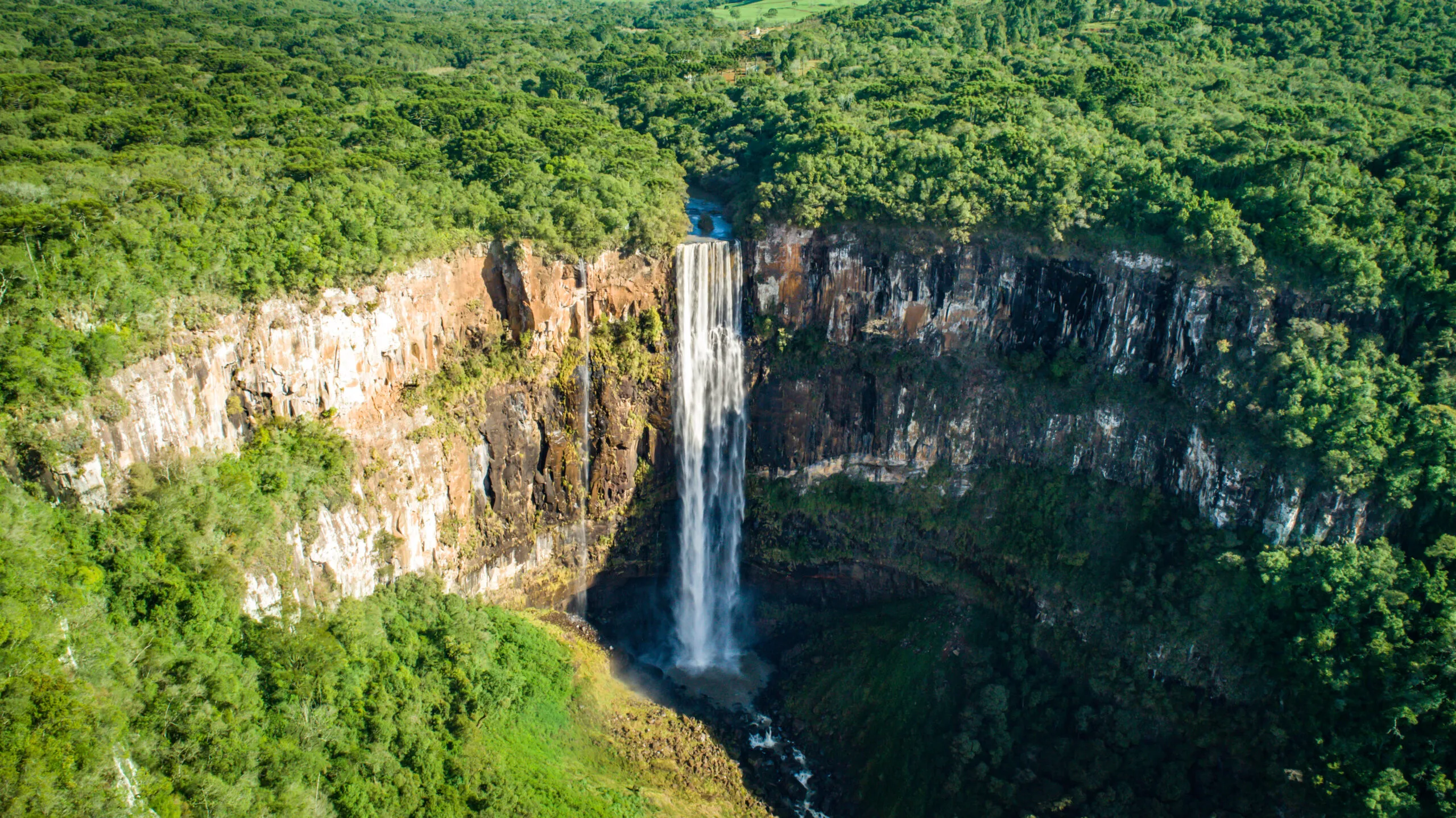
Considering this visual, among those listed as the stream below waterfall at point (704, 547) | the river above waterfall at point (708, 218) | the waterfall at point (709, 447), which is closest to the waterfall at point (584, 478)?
the stream below waterfall at point (704, 547)

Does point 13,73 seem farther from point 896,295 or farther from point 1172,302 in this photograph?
point 1172,302

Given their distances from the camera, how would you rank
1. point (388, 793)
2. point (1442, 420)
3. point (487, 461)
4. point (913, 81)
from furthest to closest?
point (913, 81)
point (487, 461)
point (1442, 420)
point (388, 793)

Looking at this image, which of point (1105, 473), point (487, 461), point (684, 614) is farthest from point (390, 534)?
point (1105, 473)

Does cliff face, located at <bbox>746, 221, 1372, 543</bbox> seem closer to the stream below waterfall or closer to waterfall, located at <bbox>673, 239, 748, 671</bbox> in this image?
waterfall, located at <bbox>673, 239, 748, 671</bbox>

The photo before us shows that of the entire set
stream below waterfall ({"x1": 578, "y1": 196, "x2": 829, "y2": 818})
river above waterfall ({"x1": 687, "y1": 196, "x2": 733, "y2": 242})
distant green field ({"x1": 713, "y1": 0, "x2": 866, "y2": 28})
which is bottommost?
stream below waterfall ({"x1": 578, "y1": 196, "x2": 829, "y2": 818})

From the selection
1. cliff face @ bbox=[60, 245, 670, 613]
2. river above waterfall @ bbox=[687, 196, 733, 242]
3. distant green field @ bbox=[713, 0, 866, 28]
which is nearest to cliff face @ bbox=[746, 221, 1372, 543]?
river above waterfall @ bbox=[687, 196, 733, 242]

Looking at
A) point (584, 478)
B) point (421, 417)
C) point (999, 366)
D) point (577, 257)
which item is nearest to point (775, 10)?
point (999, 366)
